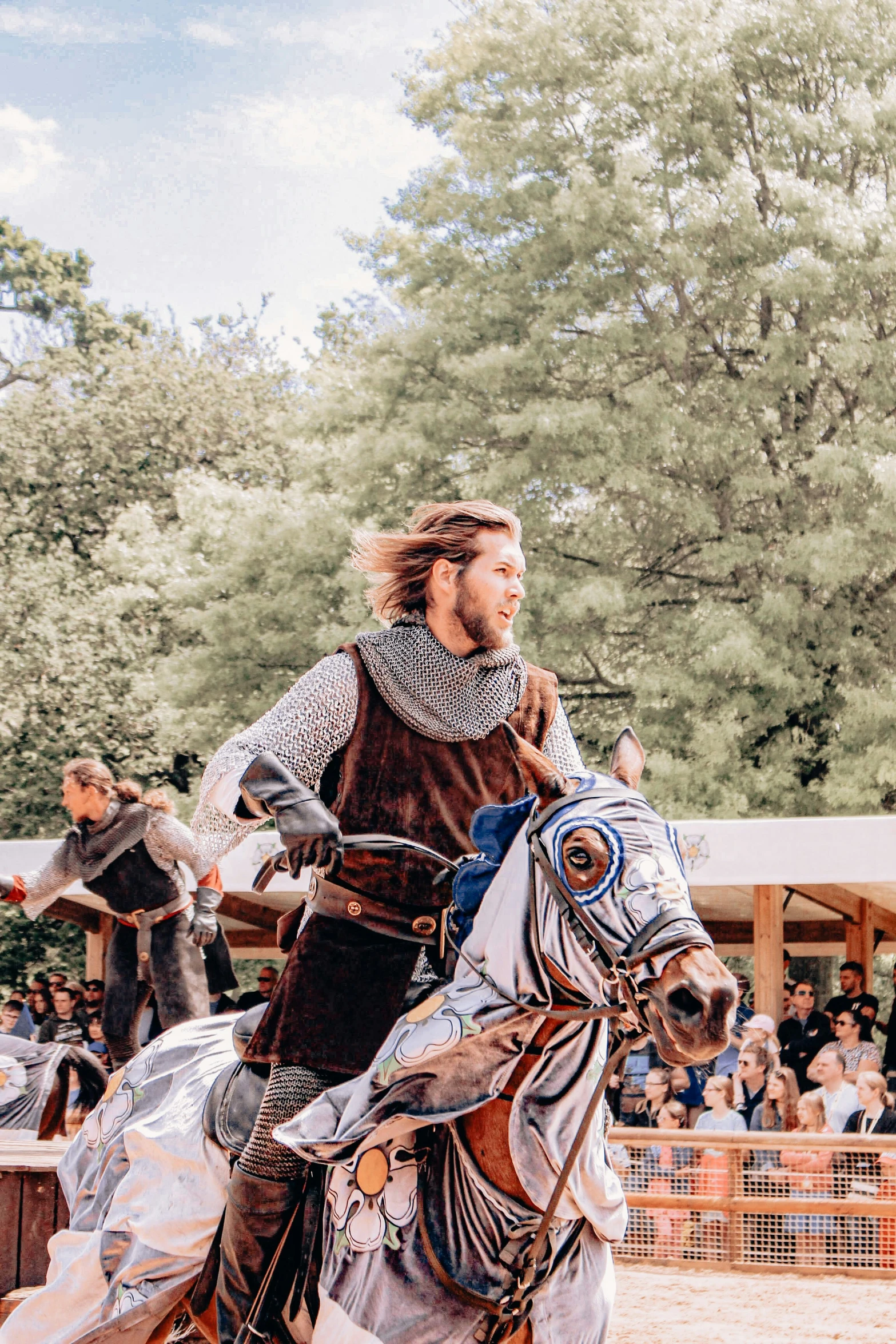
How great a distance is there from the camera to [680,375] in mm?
20016

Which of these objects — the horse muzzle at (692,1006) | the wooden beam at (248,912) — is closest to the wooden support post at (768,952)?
the wooden beam at (248,912)

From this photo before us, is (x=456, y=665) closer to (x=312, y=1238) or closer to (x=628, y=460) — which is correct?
(x=312, y=1238)

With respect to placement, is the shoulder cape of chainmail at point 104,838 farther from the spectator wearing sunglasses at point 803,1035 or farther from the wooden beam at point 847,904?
the wooden beam at point 847,904

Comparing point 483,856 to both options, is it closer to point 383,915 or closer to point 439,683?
point 383,915

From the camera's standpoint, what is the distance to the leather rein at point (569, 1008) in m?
2.72

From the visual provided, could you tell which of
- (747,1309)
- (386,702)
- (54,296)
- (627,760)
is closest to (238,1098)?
(386,702)

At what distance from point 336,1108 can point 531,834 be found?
72 centimetres

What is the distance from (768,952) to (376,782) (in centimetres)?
823

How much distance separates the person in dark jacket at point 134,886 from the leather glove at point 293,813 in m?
3.40

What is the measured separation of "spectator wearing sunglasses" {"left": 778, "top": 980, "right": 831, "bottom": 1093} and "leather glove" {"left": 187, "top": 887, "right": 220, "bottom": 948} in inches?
176

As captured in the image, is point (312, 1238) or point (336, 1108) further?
point (312, 1238)

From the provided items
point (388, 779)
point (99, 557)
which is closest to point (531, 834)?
point (388, 779)

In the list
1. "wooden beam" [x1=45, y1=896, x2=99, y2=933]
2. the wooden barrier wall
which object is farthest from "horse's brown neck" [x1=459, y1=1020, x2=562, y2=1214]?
"wooden beam" [x1=45, y1=896, x2=99, y2=933]

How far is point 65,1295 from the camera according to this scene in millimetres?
4098
